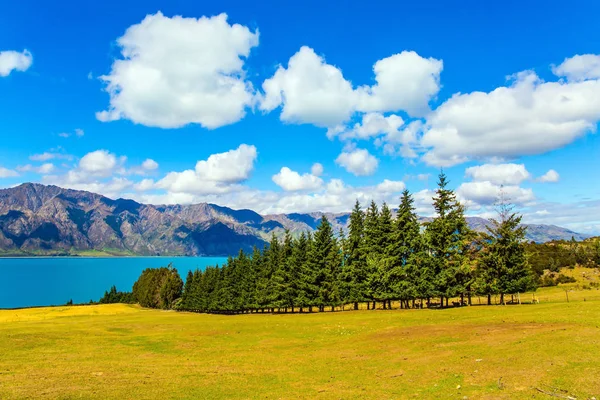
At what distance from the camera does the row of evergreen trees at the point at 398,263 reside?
171 ft

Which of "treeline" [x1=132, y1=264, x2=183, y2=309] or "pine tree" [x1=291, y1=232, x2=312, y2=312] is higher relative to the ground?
"pine tree" [x1=291, y1=232, x2=312, y2=312]

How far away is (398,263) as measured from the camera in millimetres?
61000

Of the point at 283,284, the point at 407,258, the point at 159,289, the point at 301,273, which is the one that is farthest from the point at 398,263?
the point at 159,289

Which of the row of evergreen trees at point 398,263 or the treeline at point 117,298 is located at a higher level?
the row of evergreen trees at point 398,263

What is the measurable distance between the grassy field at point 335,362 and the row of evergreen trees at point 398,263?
14.9 meters

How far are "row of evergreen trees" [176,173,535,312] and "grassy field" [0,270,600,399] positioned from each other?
14920 millimetres

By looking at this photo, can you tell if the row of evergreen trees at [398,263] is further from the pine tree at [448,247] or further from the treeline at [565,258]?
the treeline at [565,258]

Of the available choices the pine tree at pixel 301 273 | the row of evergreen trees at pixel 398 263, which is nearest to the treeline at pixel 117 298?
the row of evergreen trees at pixel 398 263

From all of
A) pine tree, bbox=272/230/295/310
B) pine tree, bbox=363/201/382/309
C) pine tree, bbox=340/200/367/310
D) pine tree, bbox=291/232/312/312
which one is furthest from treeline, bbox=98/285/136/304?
pine tree, bbox=363/201/382/309

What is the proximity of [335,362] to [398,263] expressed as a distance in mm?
38144

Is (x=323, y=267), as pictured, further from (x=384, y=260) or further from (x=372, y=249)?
(x=384, y=260)

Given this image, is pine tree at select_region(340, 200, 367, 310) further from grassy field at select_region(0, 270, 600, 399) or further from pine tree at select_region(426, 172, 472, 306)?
grassy field at select_region(0, 270, 600, 399)

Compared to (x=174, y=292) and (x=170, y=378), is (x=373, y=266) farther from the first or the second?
(x=174, y=292)

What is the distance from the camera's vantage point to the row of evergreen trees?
171 feet
